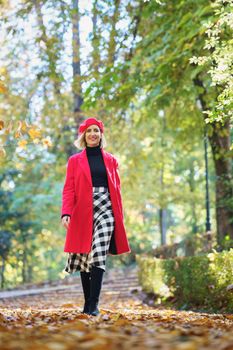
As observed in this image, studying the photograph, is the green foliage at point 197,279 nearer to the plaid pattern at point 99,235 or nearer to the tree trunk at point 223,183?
the tree trunk at point 223,183

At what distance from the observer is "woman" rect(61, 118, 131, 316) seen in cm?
602

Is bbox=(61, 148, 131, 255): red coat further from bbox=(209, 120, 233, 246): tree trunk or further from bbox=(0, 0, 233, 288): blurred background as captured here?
bbox=(209, 120, 233, 246): tree trunk

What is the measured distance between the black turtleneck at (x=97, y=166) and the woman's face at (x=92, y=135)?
60mm

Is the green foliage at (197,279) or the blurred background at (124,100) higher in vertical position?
the blurred background at (124,100)

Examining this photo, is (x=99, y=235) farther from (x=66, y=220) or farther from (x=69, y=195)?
(x=69, y=195)

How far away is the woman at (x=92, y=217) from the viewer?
6.02m

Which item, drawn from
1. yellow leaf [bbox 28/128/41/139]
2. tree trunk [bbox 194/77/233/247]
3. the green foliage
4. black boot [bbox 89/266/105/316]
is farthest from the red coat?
tree trunk [bbox 194/77/233/247]

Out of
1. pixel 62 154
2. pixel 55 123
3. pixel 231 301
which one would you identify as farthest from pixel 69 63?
pixel 231 301

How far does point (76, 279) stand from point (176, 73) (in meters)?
12.1

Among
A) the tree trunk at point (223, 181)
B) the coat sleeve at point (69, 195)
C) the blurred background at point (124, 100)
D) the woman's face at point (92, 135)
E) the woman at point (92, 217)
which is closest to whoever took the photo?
the woman at point (92, 217)

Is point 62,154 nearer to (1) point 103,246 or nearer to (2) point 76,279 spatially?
(2) point 76,279

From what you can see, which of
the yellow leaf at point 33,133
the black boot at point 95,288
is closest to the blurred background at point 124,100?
the yellow leaf at point 33,133

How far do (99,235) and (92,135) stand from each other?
1.07m


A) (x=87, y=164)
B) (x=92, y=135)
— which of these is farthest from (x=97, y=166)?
(x=92, y=135)
